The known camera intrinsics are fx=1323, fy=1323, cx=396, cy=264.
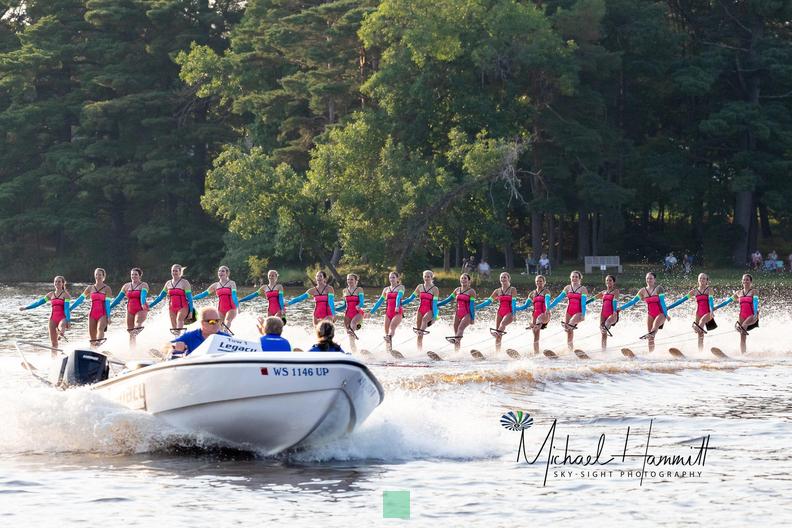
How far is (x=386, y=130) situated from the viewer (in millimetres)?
57500

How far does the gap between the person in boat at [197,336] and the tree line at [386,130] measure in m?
38.0

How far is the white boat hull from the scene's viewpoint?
14.0m

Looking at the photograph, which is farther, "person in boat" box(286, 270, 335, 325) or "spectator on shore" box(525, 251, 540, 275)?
"spectator on shore" box(525, 251, 540, 275)

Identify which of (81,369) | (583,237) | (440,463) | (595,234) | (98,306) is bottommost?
(440,463)

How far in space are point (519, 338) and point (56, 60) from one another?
159ft

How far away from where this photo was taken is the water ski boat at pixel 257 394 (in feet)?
46.1

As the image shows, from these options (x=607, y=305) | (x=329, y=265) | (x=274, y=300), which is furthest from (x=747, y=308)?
(x=329, y=265)

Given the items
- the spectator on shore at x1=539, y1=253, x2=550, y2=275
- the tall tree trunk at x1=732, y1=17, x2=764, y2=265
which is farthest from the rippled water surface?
the tall tree trunk at x1=732, y1=17, x2=764, y2=265

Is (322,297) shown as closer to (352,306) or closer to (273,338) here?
(352,306)

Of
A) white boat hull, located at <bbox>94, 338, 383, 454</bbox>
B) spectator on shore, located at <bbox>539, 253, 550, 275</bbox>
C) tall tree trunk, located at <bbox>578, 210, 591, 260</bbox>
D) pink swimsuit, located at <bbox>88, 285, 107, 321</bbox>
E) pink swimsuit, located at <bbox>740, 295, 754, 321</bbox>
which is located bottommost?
white boat hull, located at <bbox>94, 338, 383, 454</bbox>

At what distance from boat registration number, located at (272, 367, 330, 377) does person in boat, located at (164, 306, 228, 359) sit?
1.18 meters

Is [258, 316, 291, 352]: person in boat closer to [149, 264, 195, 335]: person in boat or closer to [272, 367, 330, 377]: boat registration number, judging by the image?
[272, 367, 330, 377]: boat registration number

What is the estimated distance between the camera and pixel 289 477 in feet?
45.8

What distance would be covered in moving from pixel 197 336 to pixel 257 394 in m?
1.50
